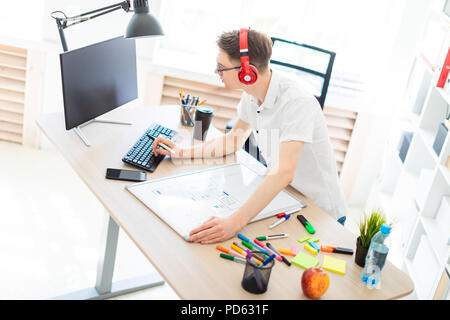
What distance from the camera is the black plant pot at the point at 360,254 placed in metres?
1.42

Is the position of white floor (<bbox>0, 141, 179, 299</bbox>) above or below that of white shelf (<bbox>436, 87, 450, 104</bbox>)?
below

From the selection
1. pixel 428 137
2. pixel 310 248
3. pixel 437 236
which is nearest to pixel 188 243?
pixel 310 248

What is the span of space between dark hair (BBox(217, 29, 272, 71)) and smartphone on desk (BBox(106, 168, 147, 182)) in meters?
0.53

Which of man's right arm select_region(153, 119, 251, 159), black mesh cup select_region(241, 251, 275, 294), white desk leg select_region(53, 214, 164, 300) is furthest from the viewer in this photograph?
white desk leg select_region(53, 214, 164, 300)

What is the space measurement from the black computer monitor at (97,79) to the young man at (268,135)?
1.15 feet

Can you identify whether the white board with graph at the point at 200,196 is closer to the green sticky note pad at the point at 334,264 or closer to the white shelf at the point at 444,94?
the green sticky note pad at the point at 334,264

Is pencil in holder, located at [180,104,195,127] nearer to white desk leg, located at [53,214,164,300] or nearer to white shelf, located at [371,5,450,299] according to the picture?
white desk leg, located at [53,214,164,300]

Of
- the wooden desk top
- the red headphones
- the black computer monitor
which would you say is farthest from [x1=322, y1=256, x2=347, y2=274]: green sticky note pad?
the black computer monitor

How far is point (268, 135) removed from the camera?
6.24 ft

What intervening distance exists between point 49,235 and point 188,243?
1477 millimetres

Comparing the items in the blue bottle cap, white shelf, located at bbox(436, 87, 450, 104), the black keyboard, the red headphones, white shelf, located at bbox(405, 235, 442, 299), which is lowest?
white shelf, located at bbox(405, 235, 442, 299)

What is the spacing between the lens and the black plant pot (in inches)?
56.1
